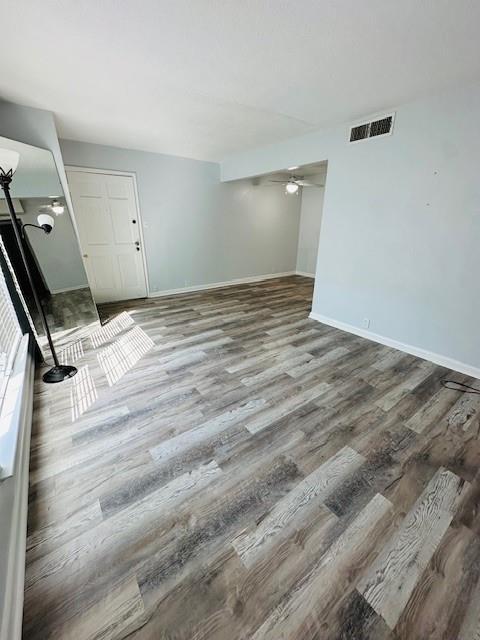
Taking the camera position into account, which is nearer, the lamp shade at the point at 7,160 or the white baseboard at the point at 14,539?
the white baseboard at the point at 14,539

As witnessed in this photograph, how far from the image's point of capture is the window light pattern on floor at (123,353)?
268 centimetres

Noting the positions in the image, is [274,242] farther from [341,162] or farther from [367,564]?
[367,564]

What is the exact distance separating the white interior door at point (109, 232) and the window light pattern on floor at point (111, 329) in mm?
813

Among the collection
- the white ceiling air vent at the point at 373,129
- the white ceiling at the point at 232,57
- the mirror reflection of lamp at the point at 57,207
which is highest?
the white ceiling at the point at 232,57

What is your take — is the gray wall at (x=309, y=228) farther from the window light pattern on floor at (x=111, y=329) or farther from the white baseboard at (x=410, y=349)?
the window light pattern on floor at (x=111, y=329)

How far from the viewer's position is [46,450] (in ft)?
5.81

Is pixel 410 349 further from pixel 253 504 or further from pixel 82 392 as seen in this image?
pixel 82 392

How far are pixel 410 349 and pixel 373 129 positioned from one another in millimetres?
2536

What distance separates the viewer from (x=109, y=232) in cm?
454

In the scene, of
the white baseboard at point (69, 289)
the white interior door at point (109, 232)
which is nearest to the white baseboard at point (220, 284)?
the white interior door at point (109, 232)

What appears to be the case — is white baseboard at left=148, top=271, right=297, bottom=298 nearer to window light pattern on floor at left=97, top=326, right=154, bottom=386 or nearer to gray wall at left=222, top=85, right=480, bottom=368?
window light pattern on floor at left=97, top=326, right=154, bottom=386

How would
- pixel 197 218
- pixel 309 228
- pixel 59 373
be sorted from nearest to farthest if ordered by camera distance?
pixel 59 373 < pixel 197 218 < pixel 309 228

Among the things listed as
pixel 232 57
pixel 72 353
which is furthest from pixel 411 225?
pixel 72 353

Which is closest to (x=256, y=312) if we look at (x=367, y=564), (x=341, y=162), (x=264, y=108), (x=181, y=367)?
(x=181, y=367)
